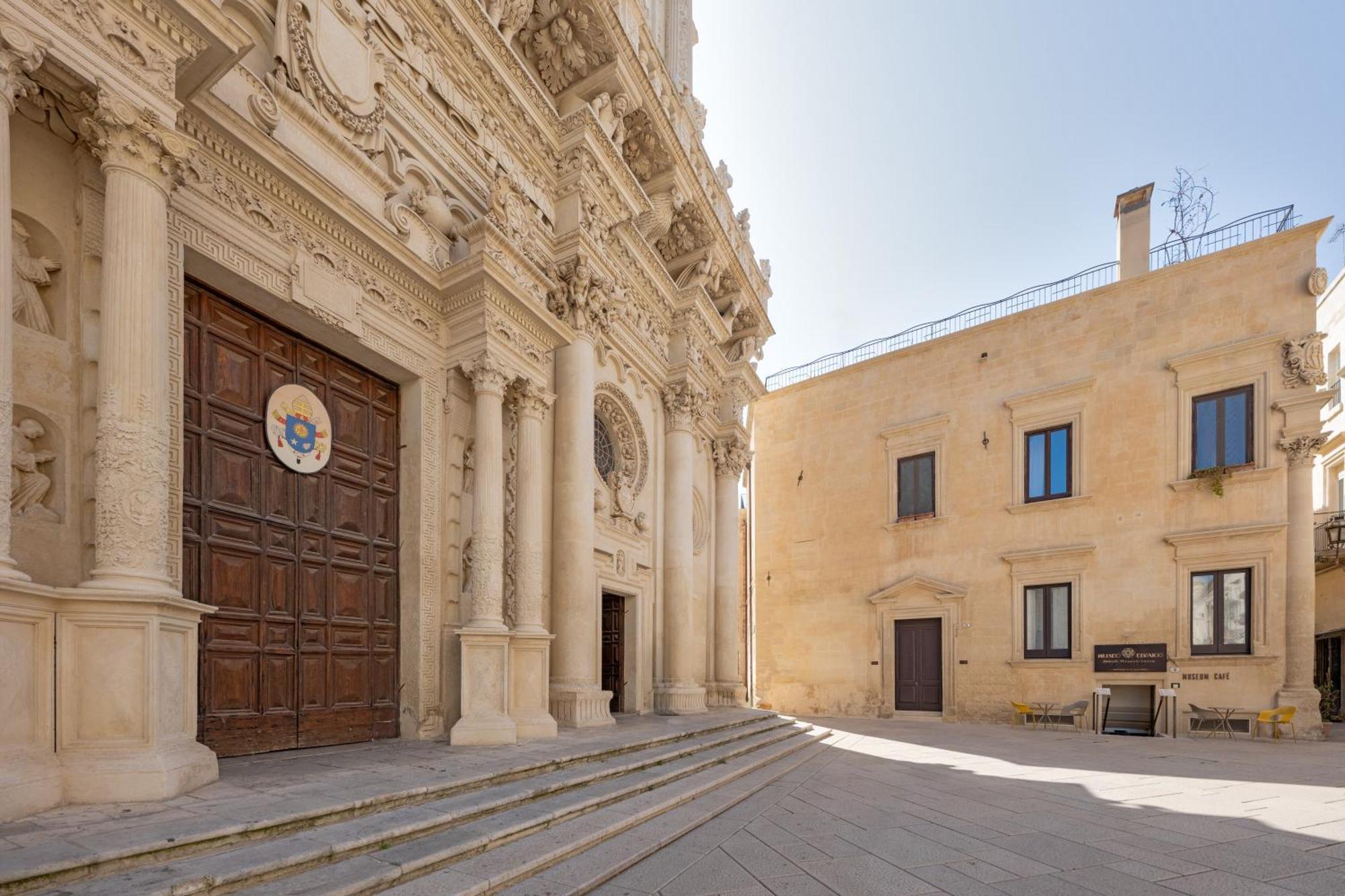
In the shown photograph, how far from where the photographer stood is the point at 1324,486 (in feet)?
65.2

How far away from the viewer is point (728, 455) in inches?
666

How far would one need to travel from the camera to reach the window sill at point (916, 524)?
18109 mm

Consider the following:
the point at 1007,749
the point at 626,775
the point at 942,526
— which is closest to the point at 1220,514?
the point at 942,526

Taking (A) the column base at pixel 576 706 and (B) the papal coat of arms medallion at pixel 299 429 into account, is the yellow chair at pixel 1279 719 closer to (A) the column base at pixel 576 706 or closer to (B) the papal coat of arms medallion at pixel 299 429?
(A) the column base at pixel 576 706

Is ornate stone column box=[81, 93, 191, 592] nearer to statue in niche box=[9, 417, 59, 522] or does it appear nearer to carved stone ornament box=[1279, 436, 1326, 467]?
statue in niche box=[9, 417, 59, 522]

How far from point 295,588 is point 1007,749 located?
1057 centimetres

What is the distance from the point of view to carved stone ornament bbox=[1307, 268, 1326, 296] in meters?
14.0

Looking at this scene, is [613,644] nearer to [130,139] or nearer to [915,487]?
[915,487]

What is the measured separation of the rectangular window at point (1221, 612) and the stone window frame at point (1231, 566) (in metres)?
0.10

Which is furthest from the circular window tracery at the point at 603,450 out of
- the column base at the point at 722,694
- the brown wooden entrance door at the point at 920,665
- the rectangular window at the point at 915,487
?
the brown wooden entrance door at the point at 920,665

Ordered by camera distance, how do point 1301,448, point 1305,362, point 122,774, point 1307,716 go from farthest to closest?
1. point 1305,362
2. point 1301,448
3. point 1307,716
4. point 122,774

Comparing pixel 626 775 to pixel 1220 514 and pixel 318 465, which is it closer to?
pixel 318 465

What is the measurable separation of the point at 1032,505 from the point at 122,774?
55.5 ft

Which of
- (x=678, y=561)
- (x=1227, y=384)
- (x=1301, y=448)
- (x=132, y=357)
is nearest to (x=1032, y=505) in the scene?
(x=1227, y=384)
